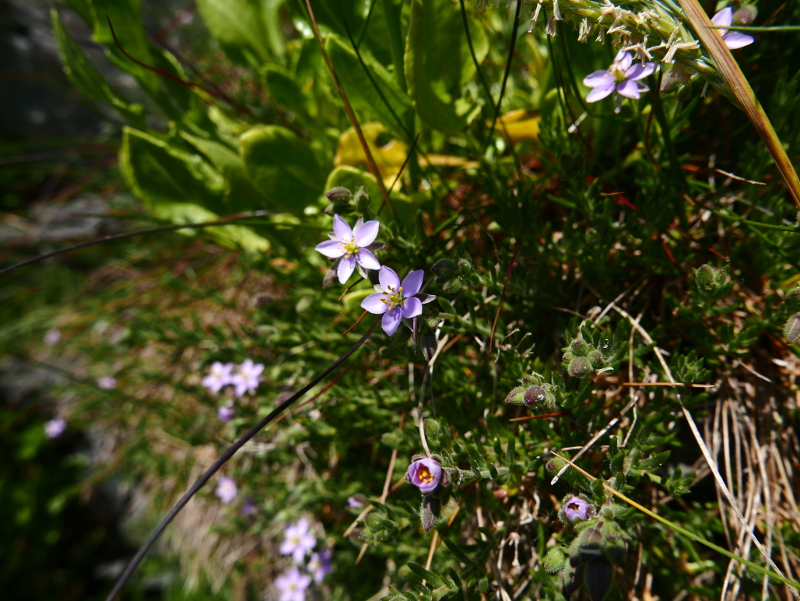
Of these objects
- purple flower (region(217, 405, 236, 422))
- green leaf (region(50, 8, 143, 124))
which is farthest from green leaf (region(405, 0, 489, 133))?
purple flower (region(217, 405, 236, 422))

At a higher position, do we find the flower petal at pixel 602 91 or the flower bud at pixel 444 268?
the flower petal at pixel 602 91

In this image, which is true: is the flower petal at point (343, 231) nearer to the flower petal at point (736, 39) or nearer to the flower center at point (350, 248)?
the flower center at point (350, 248)

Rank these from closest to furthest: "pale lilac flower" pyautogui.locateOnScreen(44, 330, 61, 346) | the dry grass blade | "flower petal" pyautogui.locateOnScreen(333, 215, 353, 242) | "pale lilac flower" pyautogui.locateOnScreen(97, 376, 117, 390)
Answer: the dry grass blade
"flower petal" pyautogui.locateOnScreen(333, 215, 353, 242)
"pale lilac flower" pyautogui.locateOnScreen(97, 376, 117, 390)
"pale lilac flower" pyautogui.locateOnScreen(44, 330, 61, 346)

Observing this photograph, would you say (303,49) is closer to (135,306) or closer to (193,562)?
(135,306)

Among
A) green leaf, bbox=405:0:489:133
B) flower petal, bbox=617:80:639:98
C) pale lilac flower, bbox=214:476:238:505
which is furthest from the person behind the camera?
pale lilac flower, bbox=214:476:238:505

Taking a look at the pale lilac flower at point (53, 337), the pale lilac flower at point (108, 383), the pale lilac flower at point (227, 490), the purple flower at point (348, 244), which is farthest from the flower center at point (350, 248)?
the pale lilac flower at point (53, 337)

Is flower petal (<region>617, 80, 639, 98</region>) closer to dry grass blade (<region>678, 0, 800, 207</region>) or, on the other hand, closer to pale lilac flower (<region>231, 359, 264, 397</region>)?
dry grass blade (<region>678, 0, 800, 207</region>)

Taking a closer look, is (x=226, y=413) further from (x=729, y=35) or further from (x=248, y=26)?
(x=729, y=35)
